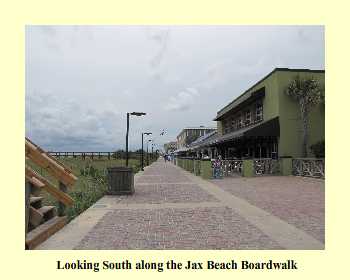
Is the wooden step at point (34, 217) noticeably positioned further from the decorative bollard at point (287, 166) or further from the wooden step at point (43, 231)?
the decorative bollard at point (287, 166)

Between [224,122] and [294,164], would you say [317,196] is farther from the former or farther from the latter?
[224,122]

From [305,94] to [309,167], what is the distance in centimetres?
491

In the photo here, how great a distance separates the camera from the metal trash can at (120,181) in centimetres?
1250

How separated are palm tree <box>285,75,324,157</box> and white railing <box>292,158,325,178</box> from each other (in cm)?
121

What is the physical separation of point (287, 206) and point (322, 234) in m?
3.29

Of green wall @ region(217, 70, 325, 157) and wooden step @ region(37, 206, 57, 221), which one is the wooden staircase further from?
green wall @ region(217, 70, 325, 157)

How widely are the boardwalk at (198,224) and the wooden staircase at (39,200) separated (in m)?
0.19

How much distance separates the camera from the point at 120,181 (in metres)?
12.6

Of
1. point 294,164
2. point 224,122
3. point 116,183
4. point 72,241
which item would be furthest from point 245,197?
point 224,122

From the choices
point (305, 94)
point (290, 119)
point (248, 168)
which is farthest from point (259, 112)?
point (248, 168)

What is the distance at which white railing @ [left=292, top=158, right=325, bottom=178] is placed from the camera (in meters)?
18.0

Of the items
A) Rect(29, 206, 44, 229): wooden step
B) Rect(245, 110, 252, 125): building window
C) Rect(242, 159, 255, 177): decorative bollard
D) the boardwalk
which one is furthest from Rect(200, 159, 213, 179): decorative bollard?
Rect(29, 206, 44, 229): wooden step

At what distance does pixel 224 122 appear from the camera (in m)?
39.4

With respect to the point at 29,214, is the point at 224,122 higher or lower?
higher
